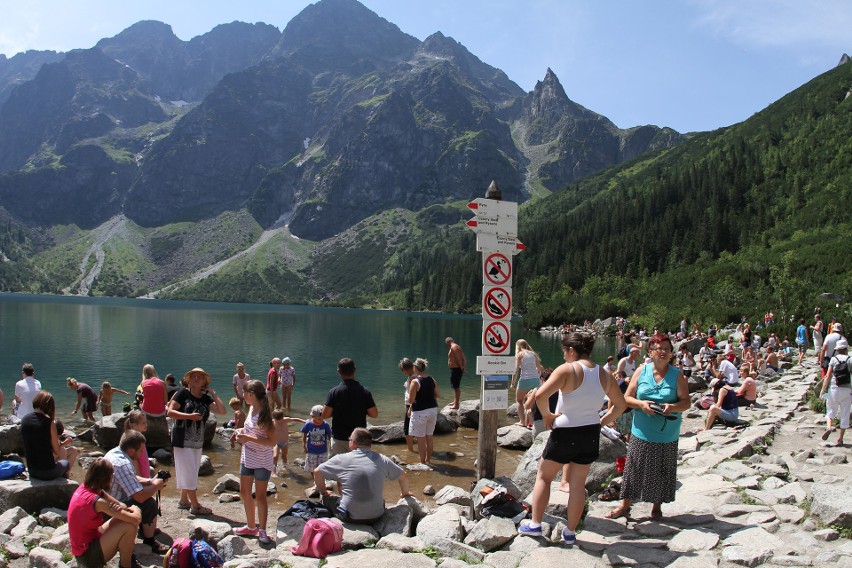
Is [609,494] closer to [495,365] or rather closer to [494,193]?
[495,365]

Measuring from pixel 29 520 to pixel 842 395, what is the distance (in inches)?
577

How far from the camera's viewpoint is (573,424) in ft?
20.4

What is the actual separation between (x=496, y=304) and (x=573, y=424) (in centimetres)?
249

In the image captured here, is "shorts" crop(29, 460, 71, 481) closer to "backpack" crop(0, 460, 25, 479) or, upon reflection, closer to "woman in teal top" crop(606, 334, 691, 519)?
"backpack" crop(0, 460, 25, 479)

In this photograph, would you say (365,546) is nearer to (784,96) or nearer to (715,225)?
(715,225)

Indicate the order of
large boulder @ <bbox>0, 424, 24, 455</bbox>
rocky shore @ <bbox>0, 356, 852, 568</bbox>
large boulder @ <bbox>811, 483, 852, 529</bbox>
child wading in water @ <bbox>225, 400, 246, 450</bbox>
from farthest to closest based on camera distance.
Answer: child wading in water @ <bbox>225, 400, 246, 450</bbox>
large boulder @ <bbox>0, 424, 24, 455</bbox>
large boulder @ <bbox>811, 483, 852, 529</bbox>
rocky shore @ <bbox>0, 356, 852, 568</bbox>

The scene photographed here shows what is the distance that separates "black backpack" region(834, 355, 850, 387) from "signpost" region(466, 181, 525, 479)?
7.94 metres

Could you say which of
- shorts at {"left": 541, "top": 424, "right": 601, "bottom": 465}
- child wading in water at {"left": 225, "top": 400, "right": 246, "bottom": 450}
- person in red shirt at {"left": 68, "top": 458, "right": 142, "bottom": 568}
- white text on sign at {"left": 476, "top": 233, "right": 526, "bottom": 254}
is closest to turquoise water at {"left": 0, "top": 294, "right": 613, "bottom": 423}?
child wading in water at {"left": 225, "top": 400, "right": 246, "bottom": 450}

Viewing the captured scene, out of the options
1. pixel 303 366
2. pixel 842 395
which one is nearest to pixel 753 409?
pixel 842 395

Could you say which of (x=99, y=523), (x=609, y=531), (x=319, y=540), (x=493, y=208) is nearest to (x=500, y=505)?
(x=609, y=531)

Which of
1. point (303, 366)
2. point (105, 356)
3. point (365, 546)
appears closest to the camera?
point (365, 546)

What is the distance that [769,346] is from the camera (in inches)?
1173

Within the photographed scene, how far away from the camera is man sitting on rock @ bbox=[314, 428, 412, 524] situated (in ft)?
24.1

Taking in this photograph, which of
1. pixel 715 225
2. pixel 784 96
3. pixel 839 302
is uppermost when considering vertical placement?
pixel 784 96
